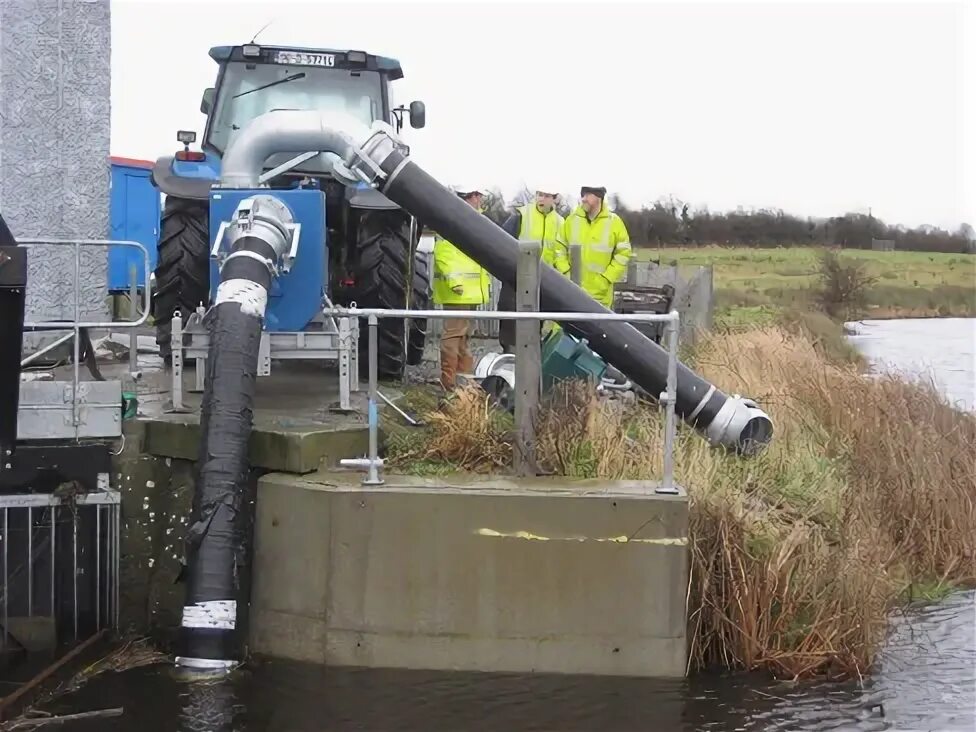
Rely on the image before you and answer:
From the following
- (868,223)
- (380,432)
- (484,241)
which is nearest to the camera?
(380,432)

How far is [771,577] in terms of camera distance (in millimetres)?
6199

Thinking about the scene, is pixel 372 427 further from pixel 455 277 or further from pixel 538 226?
pixel 538 226

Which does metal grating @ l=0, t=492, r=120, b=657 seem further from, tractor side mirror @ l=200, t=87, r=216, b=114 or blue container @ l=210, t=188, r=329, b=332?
tractor side mirror @ l=200, t=87, r=216, b=114

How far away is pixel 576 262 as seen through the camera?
32.0 ft

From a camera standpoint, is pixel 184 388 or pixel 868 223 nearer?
pixel 184 388

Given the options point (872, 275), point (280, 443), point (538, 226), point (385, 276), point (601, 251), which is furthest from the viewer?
point (872, 275)

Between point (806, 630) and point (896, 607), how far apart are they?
1.36 m

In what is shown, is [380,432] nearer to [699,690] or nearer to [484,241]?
[484,241]

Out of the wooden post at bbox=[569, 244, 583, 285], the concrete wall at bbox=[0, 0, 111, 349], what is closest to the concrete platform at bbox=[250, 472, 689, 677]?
the wooden post at bbox=[569, 244, 583, 285]

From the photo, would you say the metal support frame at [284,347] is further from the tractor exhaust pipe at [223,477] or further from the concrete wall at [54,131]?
the concrete wall at [54,131]

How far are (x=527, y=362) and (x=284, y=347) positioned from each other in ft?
5.37

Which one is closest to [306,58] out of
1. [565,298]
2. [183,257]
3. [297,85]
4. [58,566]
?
[297,85]

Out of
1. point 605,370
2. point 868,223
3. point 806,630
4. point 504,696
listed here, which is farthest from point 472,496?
point 868,223

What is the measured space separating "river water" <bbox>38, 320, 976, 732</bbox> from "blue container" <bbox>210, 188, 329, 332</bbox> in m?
2.31
